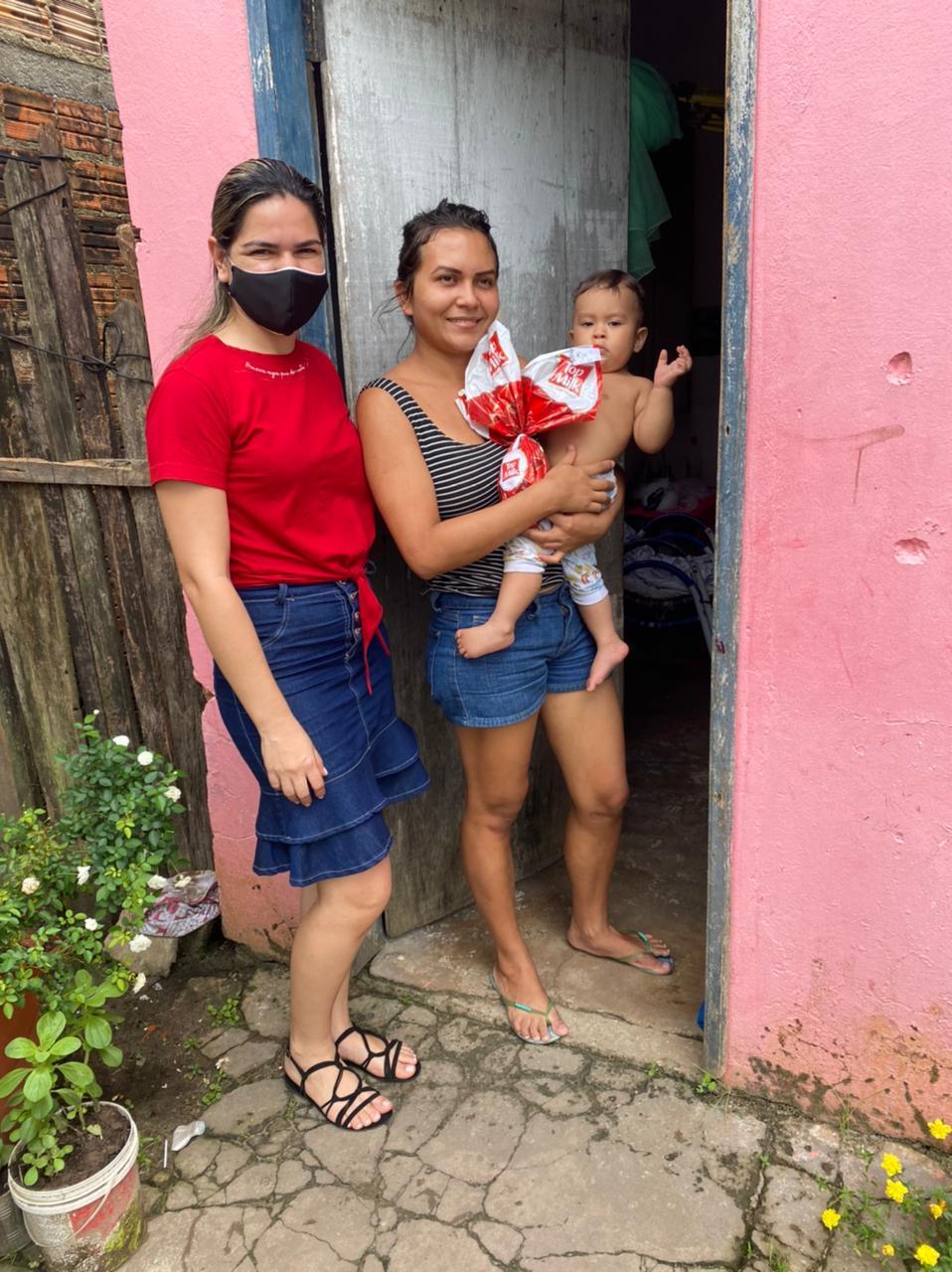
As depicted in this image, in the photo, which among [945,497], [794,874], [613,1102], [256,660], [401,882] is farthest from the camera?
[401,882]

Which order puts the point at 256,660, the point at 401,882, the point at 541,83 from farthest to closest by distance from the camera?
the point at 401,882 < the point at 541,83 < the point at 256,660

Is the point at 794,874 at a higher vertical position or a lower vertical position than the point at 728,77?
lower

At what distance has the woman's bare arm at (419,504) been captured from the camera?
2186mm

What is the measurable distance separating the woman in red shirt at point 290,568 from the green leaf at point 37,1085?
1.98 ft

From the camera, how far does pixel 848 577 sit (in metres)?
1.95

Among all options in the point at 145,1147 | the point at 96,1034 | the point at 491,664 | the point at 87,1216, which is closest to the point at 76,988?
the point at 96,1034

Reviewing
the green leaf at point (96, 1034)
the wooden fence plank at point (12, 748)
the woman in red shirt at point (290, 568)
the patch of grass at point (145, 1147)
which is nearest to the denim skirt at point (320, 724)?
the woman in red shirt at point (290, 568)

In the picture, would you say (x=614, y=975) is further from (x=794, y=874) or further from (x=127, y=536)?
(x=127, y=536)

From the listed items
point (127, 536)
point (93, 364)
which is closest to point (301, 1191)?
point (127, 536)

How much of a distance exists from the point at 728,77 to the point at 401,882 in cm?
238

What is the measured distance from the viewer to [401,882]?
3.10 meters

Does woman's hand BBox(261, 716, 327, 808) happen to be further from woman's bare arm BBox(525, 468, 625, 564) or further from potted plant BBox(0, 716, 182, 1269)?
woman's bare arm BBox(525, 468, 625, 564)

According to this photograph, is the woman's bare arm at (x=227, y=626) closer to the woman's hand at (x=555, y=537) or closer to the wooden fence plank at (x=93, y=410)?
the woman's hand at (x=555, y=537)

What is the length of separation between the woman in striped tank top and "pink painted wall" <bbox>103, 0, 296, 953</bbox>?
2.23ft
